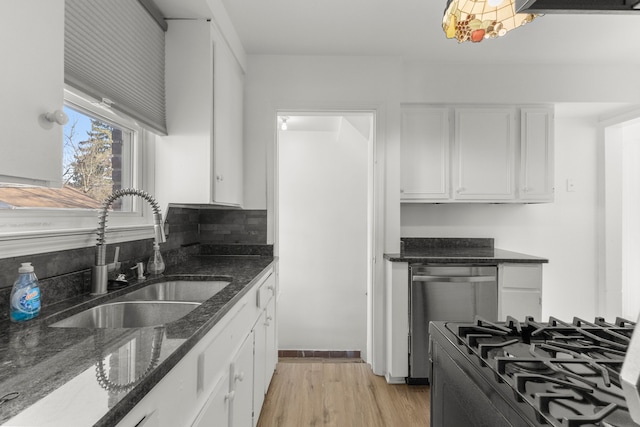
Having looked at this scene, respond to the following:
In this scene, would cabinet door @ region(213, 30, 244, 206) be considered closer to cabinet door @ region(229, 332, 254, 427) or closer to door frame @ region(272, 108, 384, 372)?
door frame @ region(272, 108, 384, 372)

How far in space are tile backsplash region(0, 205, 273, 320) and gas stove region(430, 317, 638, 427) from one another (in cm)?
128

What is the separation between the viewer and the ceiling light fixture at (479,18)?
1433mm

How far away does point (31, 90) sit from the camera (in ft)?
2.93

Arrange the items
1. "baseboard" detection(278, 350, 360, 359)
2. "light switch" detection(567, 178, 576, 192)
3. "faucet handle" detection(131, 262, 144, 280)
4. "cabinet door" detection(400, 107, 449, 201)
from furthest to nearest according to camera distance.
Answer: "baseboard" detection(278, 350, 360, 359)
"light switch" detection(567, 178, 576, 192)
"cabinet door" detection(400, 107, 449, 201)
"faucet handle" detection(131, 262, 144, 280)

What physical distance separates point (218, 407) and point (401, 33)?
2.51m

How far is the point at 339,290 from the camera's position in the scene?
4.78 meters

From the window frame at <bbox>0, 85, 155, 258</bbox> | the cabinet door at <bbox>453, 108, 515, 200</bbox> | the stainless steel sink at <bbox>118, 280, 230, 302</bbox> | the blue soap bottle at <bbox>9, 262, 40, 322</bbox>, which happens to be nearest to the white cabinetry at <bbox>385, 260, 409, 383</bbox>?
the cabinet door at <bbox>453, 108, 515, 200</bbox>

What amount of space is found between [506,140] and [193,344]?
3.00 metres

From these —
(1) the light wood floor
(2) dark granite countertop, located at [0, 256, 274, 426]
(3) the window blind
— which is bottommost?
(1) the light wood floor

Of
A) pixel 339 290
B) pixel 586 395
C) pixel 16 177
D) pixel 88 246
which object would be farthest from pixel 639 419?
pixel 339 290

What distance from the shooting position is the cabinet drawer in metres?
2.72

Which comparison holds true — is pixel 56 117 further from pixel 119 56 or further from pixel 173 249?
pixel 173 249

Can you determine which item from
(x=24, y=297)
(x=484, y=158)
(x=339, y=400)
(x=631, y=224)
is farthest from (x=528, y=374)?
(x=631, y=224)

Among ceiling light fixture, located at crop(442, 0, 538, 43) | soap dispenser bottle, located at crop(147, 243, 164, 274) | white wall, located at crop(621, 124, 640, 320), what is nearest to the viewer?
ceiling light fixture, located at crop(442, 0, 538, 43)
